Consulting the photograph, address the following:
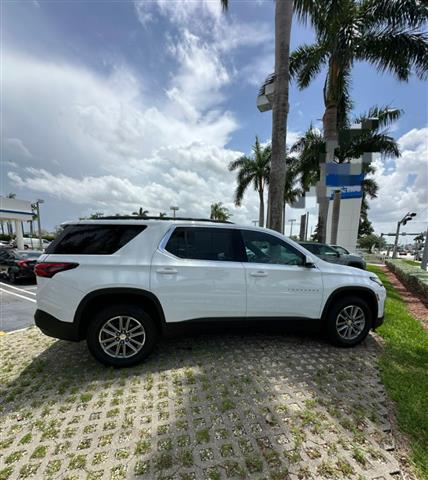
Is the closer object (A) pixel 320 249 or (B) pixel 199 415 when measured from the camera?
(B) pixel 199 415

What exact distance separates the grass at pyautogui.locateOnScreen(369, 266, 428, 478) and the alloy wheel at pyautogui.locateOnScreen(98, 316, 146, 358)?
2.80 metres

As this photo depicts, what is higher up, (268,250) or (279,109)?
(279,109)

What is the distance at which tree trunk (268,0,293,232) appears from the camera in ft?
21.2

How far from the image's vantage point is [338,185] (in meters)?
12.1

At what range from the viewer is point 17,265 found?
941 cm

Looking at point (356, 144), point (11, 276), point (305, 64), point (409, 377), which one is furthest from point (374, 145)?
point (11, 276)

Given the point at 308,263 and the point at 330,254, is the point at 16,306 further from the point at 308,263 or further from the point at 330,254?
the point at 330,254

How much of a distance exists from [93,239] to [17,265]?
875 centimetres

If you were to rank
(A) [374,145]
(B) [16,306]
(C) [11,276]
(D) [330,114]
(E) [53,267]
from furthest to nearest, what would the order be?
(A) [374,145] < (D) [330,114] < (C) [11,276] < (B) [16,306] < (E) [53,267]

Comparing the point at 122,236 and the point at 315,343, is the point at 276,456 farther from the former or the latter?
the point at 122,236

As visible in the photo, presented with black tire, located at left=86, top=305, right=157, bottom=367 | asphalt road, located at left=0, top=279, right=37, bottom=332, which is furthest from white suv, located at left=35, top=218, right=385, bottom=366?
asphalt road, located at left=0, top=279, right=37, bottom=332

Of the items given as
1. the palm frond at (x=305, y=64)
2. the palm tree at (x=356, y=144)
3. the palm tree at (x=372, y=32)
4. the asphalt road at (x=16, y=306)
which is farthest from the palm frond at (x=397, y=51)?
the asphalt road at (x=16, y=306)

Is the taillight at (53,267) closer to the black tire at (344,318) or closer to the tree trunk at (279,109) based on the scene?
the black tire at (344,318)

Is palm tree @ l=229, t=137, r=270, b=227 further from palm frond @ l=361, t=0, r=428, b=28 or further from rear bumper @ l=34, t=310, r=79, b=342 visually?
rear bumper @ l=34, t=310, r=79, b=342
